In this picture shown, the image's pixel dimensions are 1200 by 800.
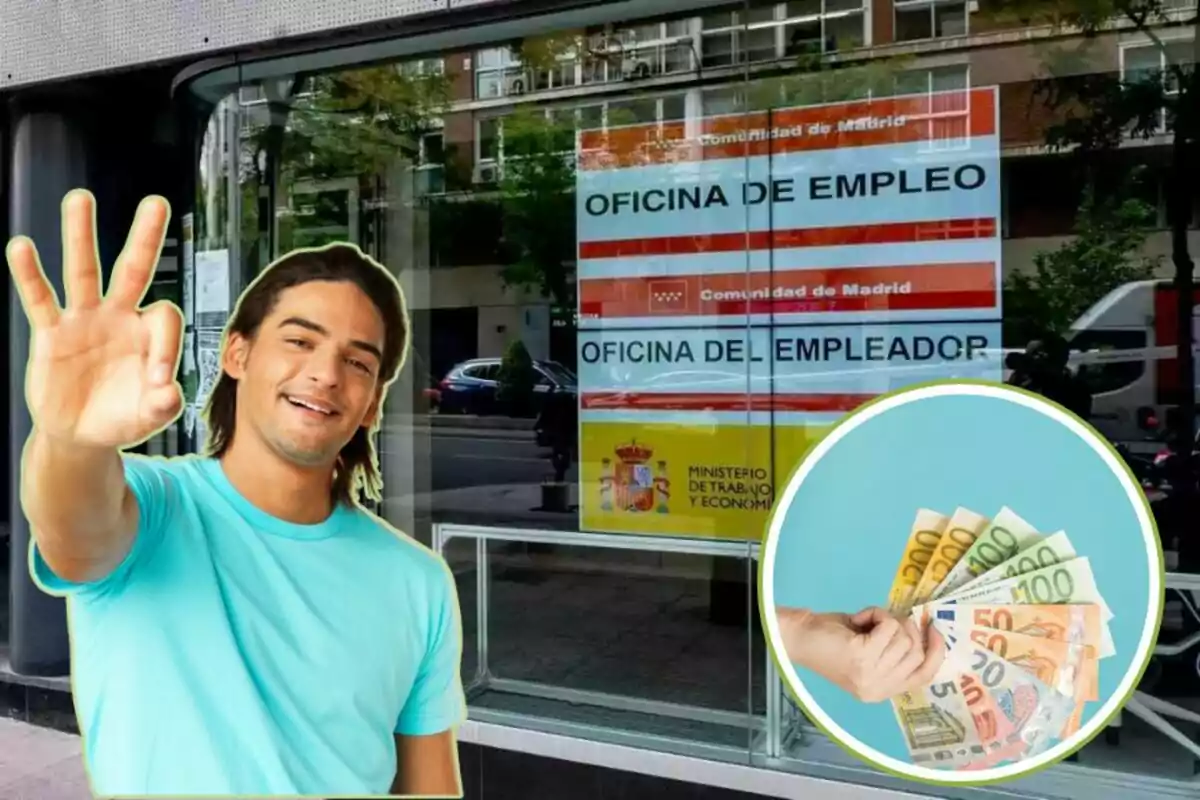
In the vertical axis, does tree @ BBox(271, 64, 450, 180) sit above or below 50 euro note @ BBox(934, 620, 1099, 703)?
above

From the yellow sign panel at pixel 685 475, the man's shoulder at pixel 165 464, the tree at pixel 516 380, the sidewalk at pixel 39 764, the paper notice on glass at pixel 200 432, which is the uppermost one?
the tree at pixel 516 380

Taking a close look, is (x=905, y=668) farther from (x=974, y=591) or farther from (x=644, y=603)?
(x=644, y=603)

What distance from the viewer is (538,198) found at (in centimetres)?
512

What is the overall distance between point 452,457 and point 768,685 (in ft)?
7.57

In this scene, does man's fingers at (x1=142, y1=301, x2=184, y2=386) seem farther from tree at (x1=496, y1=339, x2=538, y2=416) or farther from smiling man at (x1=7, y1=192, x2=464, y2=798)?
tree at (x1=496, y1=339, x2=538, y2=416)

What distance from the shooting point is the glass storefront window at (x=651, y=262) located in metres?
4.34

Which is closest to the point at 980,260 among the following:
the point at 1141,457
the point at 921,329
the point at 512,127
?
the point at 921,329

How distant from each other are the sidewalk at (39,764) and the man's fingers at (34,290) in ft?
8.69

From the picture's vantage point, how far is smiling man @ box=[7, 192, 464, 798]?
8.67 feet

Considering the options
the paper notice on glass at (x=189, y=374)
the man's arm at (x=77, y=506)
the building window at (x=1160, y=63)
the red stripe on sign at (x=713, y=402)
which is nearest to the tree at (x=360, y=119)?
the paper notice on glass at (x=189, y=374)

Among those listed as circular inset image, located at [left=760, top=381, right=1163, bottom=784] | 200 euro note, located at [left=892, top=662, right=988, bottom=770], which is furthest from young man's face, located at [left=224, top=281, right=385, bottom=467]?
200 euro note, located at [left=892, top=662, right=988, bottom=770]

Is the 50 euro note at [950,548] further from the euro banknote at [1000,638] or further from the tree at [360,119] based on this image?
the tree at [360,119]

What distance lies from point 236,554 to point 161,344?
2.28ft

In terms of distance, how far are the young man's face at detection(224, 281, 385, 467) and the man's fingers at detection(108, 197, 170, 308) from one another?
58cm
